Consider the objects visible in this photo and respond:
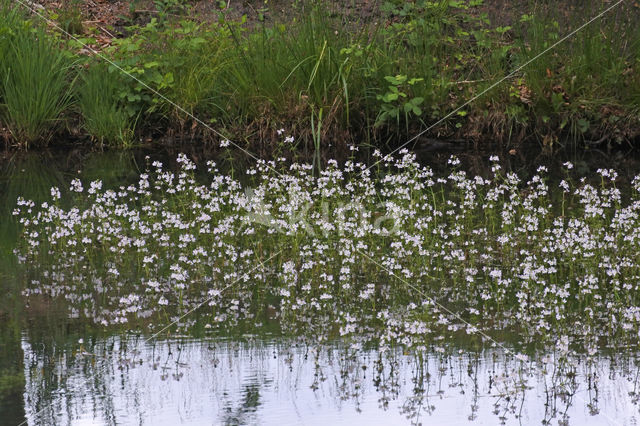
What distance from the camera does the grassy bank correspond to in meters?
9.76

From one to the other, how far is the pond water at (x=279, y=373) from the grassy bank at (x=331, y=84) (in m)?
4.41

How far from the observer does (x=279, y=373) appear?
15.4 feet

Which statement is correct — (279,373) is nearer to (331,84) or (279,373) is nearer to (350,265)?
(350,265)

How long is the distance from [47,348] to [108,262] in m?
1.48

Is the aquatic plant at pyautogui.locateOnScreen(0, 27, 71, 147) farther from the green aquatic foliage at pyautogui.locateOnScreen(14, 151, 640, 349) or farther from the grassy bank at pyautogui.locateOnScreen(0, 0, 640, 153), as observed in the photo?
the green aquatic foliage at pyautogui.locateOnScreen(14, 151, 640, 349)

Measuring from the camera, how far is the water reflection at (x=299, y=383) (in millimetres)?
4258

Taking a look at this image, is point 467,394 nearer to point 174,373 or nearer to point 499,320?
point 499,320

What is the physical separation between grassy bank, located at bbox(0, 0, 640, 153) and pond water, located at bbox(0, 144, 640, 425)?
14.5 ft

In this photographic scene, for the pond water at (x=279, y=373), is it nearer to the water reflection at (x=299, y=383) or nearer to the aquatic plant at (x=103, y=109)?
the water reflection at (x=299, y=383)

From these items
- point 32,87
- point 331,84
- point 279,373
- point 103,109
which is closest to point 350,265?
point 279,373

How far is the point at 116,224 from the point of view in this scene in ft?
23.4

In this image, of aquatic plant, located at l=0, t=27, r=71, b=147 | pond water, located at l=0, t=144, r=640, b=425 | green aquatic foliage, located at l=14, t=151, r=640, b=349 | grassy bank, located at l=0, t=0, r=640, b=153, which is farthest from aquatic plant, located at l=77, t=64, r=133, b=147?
pond water, located at l=0, t=144, r=640, b=425

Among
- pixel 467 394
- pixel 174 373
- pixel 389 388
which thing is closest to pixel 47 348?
pixel 174 373

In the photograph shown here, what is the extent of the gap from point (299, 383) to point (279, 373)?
0.49 feet
